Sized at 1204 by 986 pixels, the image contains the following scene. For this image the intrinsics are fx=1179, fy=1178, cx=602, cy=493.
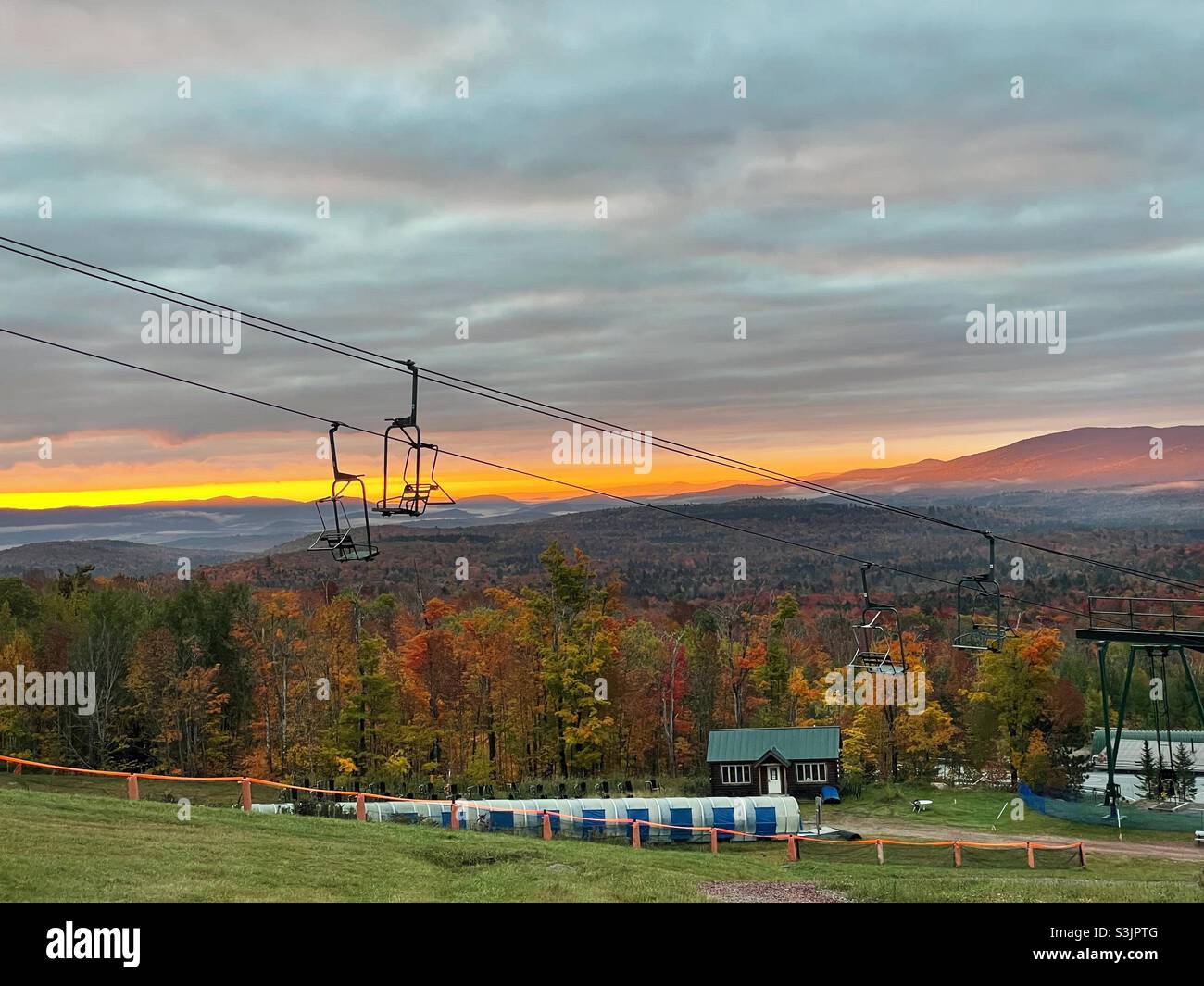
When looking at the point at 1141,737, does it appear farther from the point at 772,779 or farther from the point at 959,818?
the point at 772,779

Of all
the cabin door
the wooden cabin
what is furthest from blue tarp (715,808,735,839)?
the wooden cabin

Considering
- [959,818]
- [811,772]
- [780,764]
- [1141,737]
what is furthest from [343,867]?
[1141,737]

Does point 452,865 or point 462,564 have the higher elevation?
point 462,564

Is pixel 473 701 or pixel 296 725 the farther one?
pixel 473 701

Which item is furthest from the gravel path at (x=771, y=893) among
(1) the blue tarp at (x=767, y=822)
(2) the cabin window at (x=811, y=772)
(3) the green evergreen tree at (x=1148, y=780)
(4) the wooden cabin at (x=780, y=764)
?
(2) the cabin window at (x=811, y=772)

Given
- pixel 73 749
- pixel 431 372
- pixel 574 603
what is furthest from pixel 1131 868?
pixel 73 749

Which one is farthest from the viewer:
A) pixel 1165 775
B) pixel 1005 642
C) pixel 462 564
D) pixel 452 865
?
pixel 462 564

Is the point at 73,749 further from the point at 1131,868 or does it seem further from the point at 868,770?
the point at 1131,868
